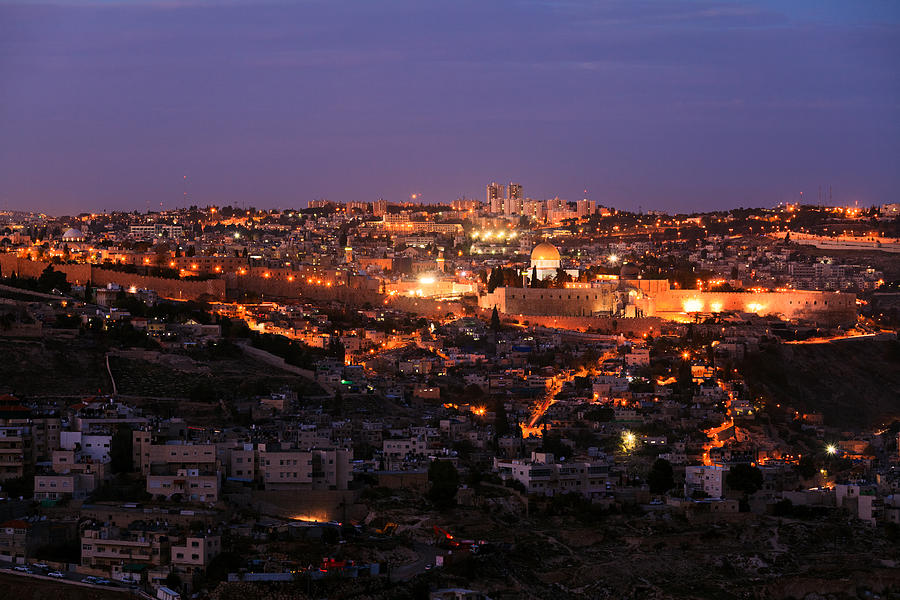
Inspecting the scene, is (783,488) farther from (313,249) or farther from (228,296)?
(313,249)

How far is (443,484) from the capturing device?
28.3m

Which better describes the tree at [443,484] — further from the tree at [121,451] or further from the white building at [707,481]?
the tree at [121,451]

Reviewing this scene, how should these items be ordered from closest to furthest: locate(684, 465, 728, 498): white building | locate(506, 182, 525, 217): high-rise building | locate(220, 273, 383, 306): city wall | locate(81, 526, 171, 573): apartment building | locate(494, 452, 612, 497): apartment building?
locate(81, 526, 171, 573): apartment building, locate(494, 452, 612, 497): apartment building, locate(684, 465, 728, 498): white building, locate(220, 273, 383, 306): city wall, locate(506, 182, 525, 217): high-rise building

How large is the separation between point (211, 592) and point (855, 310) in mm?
39222

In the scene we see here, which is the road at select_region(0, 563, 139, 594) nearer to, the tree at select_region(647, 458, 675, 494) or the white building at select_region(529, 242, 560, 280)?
the tree at select_region(647, 458, 675, 494)

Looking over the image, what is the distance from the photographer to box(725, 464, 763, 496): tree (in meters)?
30.4

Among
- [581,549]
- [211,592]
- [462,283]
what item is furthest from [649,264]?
[211,592]

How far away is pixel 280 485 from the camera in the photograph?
1075 inches

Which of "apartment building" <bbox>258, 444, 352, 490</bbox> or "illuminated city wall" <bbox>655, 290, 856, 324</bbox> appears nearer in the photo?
"apartment building" <bbox>258, 444, 352, 490</bbox>

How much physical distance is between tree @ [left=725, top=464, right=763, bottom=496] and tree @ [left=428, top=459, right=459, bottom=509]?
488 cm

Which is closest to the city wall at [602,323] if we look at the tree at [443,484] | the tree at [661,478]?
the tree at [661,478]

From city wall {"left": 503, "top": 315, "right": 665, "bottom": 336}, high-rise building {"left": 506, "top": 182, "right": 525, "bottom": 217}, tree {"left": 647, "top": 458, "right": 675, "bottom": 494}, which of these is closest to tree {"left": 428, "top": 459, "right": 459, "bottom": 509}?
tree {"left": 647, "top": 458, "right": 675, "bottom": 494}

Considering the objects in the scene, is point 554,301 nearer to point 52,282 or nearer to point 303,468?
point 52,282

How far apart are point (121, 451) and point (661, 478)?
927 cm
